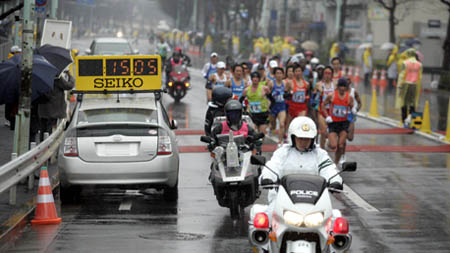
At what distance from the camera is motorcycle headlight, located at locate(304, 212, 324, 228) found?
722 cm

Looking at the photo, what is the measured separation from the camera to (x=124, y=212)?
474 inches

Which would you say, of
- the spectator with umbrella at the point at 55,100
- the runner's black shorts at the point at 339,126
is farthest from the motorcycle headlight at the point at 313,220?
the runner's black shorts at the point at 339,126

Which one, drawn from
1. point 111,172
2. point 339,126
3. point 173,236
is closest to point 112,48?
point 339,126

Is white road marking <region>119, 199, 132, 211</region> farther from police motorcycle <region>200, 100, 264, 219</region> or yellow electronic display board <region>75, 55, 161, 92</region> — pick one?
yellow electronic display board <region>75, 55, 161, 92</region>

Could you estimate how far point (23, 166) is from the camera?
1188 cm

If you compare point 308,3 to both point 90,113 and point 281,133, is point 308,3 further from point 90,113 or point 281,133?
point 90,113

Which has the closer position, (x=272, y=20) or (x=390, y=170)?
(x=390, y=170)

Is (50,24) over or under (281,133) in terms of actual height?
over

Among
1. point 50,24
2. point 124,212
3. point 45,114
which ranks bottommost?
point 124,212

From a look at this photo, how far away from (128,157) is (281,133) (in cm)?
755

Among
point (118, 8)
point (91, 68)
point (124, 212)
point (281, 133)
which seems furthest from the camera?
point (118, 8)

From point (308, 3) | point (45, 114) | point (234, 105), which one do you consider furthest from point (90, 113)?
point (308, 3)

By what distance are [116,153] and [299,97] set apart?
7.71 m

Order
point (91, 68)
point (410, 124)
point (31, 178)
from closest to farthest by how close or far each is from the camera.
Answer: point (31, 178) < point (91, 68) < point (410, 124)
